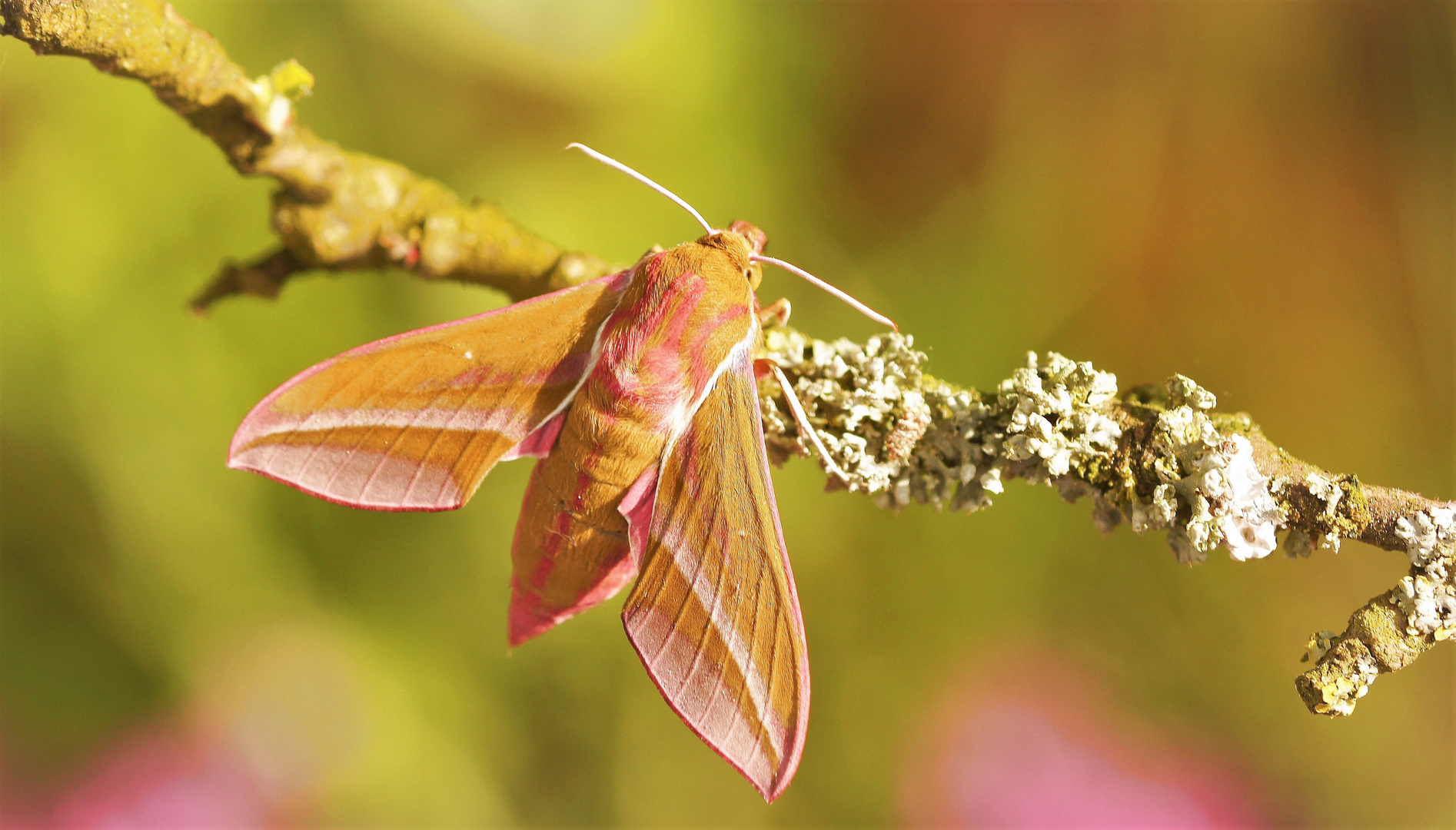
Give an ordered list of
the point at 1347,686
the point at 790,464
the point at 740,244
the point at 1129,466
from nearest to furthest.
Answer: the point at 1347,686 → the point at 1129,466 → the point at 740,244 → the point at 790,464

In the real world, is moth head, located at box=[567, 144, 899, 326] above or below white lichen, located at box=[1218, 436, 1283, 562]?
above

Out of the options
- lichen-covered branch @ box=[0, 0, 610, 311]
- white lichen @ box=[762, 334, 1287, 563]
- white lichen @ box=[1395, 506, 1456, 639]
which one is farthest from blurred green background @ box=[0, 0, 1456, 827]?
white lichen @ box=[1395, 506, 1456, 639]

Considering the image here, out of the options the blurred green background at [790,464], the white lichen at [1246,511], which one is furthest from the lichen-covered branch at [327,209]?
the white lichen at [1246,511]

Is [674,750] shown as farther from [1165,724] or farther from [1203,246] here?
[1203,246]

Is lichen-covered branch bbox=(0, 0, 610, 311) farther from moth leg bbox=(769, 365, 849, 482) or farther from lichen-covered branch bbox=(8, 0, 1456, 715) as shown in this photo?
moth leg bbox=(769, 365, 849, 482)

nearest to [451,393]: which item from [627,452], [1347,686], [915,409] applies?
[627,452]

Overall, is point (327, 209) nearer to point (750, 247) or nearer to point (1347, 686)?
point (750, 247)
